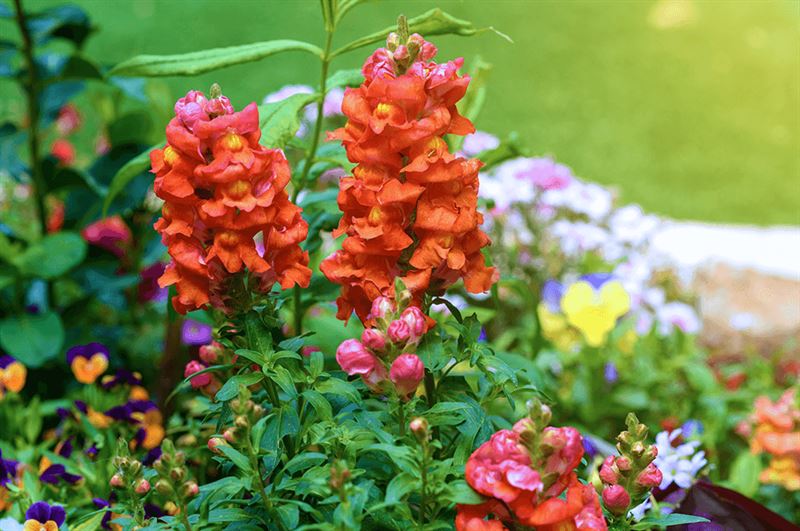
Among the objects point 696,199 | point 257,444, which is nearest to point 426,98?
point 257,444

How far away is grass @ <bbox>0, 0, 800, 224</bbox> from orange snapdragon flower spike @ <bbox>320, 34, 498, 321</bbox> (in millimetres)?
4168

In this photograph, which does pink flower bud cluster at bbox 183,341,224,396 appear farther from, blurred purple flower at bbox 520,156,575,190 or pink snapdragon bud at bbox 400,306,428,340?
blurred purple flower at bbox 520,156,575,190

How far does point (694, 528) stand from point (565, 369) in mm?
1350

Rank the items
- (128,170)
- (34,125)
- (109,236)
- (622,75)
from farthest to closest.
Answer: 1. (622,75)
2. (109,236)
3. (34,125)
4. (128,170)

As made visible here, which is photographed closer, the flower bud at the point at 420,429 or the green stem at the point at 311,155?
the flower bud at the point at 420,429

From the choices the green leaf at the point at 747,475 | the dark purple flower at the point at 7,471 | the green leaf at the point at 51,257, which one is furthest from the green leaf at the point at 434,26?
the green leaf at the point at 747,475

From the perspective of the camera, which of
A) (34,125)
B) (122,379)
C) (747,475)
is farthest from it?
(34,125)

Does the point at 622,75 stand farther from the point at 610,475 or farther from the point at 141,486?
the point at 141,486

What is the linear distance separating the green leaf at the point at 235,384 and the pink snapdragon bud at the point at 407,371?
196 millimetres

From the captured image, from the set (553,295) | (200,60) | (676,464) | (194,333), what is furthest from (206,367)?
(553,295)

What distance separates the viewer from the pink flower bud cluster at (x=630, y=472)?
3.90ft

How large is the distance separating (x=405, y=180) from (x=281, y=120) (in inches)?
14.5

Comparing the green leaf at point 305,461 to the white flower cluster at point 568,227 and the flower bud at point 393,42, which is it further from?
the white flower cluster at point 568,227

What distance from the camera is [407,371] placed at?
1107 mm
